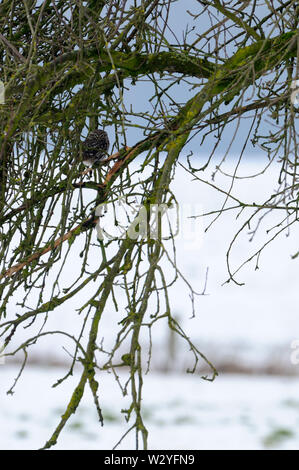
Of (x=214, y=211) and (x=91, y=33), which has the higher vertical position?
(x=91, y=33)

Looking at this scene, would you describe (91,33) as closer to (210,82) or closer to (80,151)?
(80,151)

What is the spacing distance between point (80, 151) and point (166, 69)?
288 millimetres

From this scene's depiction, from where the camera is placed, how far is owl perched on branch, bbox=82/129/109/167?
1.56 metres

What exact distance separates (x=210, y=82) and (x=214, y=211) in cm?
34

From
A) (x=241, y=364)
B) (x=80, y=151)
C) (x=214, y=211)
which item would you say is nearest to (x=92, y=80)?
(x=80, y=151)

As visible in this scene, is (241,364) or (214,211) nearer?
(214,211)

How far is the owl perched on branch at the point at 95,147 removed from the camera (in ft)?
5.11

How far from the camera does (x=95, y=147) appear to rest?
1560 millimetres

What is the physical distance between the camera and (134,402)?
1.03m
